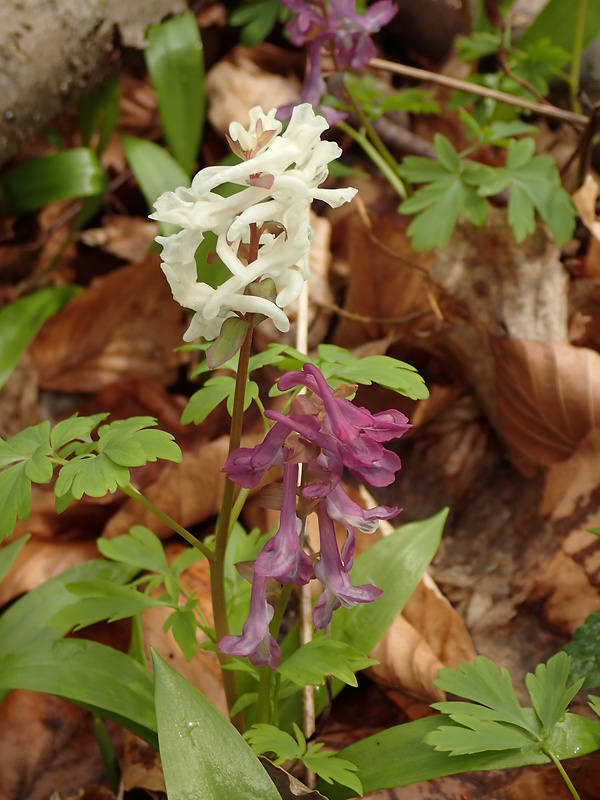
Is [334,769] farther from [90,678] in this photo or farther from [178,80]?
[178,80]

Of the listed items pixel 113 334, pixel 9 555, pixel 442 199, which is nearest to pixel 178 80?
pixel 113 334

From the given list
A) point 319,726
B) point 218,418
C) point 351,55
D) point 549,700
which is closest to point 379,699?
point 319,726

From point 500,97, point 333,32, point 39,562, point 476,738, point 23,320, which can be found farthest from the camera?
point 23,320

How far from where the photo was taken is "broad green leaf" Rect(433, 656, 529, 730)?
1.17 metres

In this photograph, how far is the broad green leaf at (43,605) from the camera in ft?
5.15

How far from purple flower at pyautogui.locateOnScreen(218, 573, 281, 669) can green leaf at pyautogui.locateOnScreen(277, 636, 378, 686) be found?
0.17ft

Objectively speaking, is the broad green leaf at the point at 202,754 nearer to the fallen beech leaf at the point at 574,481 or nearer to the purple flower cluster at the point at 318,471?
the purple flower cluster at the point at 318,471

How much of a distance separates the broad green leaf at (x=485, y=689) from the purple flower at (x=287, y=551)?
1.12 feet

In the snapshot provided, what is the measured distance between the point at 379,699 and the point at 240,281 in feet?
3.88

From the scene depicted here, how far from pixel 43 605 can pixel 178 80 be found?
2.06 metres

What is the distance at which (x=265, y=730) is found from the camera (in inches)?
46.3

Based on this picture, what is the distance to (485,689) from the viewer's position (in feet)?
3.99

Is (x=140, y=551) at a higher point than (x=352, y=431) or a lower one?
lower

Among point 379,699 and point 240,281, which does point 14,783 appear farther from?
point 240,281
